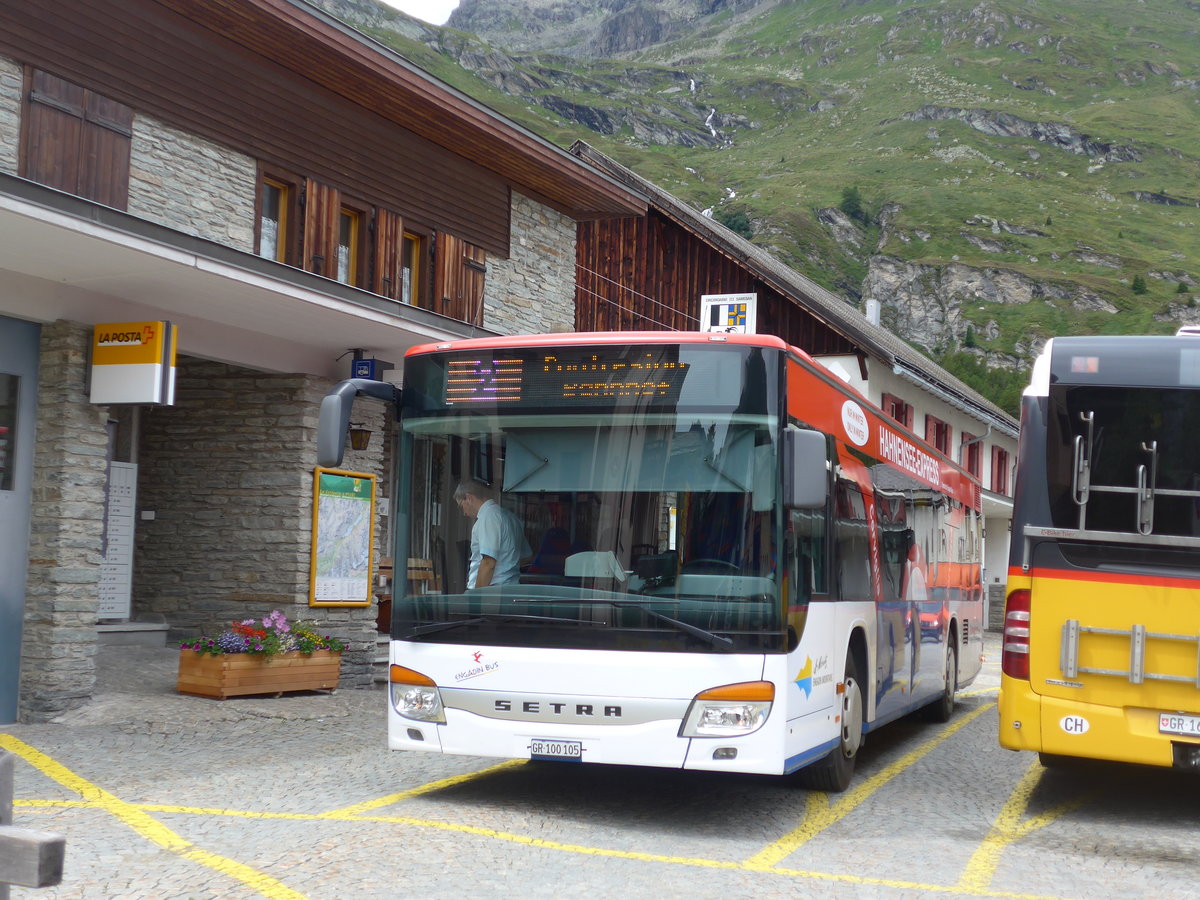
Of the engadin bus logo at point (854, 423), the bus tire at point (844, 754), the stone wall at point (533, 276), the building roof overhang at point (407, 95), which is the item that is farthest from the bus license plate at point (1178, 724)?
the stone wall at point (533, 276)

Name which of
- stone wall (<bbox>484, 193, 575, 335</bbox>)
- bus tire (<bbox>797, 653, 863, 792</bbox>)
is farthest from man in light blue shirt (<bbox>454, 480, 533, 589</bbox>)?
stone wall (<bbox>484, 193, 575, 335</bbox>)

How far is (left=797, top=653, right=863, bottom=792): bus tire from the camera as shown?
8758 mm

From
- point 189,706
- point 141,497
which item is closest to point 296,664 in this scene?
point 189,706

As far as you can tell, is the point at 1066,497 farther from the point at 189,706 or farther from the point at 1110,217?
the point at 1110,217

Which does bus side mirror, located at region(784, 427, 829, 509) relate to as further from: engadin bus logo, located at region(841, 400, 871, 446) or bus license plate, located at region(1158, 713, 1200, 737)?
bus license plate, located at region(1158, 713, 1200, 737)

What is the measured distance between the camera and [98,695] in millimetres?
11617

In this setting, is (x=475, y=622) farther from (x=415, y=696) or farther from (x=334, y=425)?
(x=334, y=425)

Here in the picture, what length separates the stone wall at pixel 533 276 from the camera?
59.4 feet

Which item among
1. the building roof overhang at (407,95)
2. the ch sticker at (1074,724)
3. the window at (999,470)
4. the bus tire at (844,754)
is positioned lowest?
the bus tire at (844,754)

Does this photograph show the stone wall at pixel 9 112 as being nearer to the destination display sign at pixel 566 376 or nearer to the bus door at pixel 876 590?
the destination display sign at pixel 566 376

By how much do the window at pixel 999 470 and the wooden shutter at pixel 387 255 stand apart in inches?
1318

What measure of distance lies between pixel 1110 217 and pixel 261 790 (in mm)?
156761

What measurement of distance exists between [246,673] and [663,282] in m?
19.8

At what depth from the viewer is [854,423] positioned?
31.1ft
